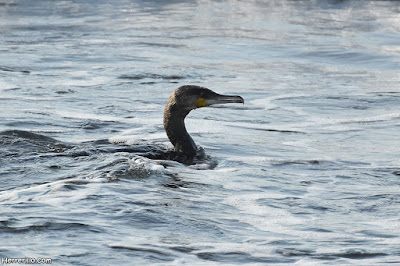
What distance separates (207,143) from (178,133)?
3.08 ft

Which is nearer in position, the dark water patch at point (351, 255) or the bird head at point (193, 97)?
the dark water patch at point (351, 255)

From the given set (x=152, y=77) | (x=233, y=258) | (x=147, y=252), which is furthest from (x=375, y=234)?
(x=152, y=77)

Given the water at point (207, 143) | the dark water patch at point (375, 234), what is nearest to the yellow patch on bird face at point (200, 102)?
the water at point (207, 143)

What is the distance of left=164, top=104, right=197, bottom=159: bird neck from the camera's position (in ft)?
30.9

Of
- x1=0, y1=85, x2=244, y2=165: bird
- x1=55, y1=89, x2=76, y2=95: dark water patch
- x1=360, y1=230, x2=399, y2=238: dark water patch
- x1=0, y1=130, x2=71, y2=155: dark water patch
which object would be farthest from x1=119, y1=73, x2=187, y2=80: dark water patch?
x1=360, y1=230, x2=399, y2=238: dark water patch

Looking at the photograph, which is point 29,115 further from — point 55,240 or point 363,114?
point 55,240

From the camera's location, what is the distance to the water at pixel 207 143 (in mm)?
6293

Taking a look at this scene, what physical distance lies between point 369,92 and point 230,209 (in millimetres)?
7197

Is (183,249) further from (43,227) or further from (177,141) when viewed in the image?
(177,141)

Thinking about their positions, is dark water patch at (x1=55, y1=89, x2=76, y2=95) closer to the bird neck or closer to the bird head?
the bird neck

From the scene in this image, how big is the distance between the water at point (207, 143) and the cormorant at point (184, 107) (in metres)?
0.47

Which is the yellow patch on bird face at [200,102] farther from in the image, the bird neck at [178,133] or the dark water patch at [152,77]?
the dark water patch at [152,77]

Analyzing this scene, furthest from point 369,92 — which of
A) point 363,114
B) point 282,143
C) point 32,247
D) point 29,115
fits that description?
point 32,247

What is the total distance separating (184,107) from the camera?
945 centimetres
